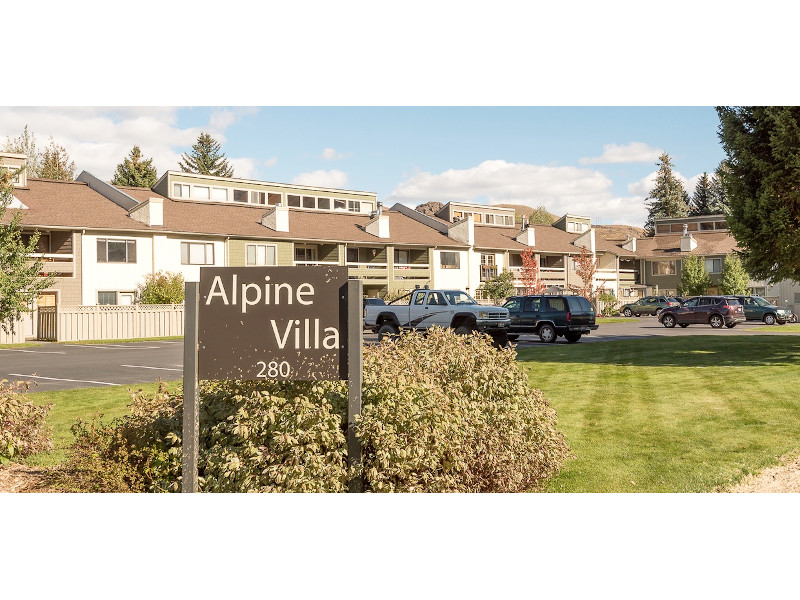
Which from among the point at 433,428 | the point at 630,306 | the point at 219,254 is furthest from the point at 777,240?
the point at 630,306

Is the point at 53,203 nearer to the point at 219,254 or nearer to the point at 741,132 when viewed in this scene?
the point at 219,254

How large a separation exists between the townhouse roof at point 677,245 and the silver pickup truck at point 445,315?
5375cm

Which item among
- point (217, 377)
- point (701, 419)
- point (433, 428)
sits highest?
point (217, 377)

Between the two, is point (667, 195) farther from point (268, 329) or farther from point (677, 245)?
point (268, 329)

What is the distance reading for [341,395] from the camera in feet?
21.5

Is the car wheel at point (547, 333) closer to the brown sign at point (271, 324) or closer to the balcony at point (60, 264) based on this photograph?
the brown sign at point (271, 324)

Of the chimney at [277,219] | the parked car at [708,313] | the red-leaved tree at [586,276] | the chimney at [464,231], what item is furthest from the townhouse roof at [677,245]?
the chimney at [277,219]

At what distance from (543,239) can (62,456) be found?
64.0 meters

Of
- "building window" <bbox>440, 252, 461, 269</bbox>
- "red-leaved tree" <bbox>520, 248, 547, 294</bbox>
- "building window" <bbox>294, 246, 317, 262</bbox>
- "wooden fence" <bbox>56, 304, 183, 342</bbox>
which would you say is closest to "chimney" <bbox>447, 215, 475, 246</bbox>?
"building window" <bbox>440, 252, 461, 269</bbox>

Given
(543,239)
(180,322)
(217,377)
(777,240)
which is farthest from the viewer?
(543,239)

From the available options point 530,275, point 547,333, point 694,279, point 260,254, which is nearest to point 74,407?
point 547,333

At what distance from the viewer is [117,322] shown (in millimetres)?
38375

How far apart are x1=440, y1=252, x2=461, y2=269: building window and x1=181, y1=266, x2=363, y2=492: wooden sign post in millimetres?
53088

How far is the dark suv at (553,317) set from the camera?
2866cm
